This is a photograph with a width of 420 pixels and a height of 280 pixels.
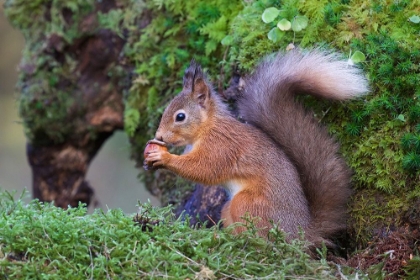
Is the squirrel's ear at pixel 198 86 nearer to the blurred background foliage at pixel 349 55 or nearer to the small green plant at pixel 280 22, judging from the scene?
the blurred background foliage at pixel 349 55

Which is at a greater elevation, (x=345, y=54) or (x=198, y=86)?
(x=198, y=86)

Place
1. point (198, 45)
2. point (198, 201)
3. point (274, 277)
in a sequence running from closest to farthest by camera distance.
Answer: point (274, 277) → point (198, 201) → point (198, 45)

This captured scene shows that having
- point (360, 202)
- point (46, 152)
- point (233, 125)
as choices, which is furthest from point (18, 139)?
point (360, 202)

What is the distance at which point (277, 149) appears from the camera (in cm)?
332

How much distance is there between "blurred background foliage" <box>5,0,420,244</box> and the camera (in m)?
3.09

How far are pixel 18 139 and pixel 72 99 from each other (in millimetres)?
4921

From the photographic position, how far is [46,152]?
590 centimetres

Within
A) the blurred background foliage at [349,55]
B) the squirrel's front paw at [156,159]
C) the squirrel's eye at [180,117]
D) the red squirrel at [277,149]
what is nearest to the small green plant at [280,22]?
the blurred background foliage at [349,55]

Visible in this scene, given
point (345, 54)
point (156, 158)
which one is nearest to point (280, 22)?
point (345, 54)

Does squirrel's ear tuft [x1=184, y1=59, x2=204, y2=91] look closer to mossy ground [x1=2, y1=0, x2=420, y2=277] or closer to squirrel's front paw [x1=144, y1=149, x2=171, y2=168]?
mossy ground [x1=2, y1=0, x2=420, y2=277]

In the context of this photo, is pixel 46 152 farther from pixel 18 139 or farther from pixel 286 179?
pixel 18 139

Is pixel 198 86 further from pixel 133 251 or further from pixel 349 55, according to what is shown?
pixel 133 251

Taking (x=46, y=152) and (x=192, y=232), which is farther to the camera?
(x=46, y=152)

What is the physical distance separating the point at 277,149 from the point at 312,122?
0.81 ft
